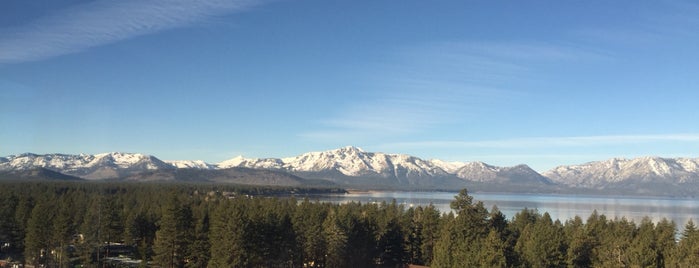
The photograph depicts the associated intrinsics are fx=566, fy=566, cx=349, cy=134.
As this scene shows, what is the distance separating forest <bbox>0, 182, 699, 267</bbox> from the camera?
4403 cm

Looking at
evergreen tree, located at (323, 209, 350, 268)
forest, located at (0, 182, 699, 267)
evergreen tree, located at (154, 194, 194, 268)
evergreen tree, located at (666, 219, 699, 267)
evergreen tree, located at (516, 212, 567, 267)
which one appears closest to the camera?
evergreen tree, located at (666, 219, 699, 267)

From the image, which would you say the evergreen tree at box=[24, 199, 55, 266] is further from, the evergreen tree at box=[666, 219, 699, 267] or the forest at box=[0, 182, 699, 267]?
the evergreen tree at box=[666, 219, 699, 267]

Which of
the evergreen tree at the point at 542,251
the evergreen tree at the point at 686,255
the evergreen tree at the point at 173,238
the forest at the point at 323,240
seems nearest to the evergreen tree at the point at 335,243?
the forest at the point at 323,240

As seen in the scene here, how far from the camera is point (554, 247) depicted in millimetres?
46219

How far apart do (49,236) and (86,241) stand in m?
3.91

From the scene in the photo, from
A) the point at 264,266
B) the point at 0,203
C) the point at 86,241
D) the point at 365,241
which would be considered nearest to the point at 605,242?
the point at 365,241

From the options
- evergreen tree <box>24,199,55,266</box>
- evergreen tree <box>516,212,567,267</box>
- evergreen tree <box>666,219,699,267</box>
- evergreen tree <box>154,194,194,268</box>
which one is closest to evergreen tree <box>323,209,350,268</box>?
evergreen tree <box>154,194,194,268</box>

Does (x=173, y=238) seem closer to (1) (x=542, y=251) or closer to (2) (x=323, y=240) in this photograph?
(2) (x=323, y=240)

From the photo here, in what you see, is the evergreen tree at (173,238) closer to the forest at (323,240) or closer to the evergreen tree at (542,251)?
the forest at (323,240)

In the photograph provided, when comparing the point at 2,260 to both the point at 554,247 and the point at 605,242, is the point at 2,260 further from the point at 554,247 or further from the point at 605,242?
the point at 605,242

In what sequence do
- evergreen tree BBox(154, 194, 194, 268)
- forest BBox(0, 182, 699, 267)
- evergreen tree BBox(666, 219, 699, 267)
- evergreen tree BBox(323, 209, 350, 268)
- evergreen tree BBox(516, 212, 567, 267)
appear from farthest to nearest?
evergreen tree BBox(323, 209, 350, 268), evergreen tree BBox(154, 194, 194, 268), evergreen tree BBox(516, 212, 567, 267), forest BBox(0, 182, 699, 267), evergreen tree BBox(666, 219, 699, 267)

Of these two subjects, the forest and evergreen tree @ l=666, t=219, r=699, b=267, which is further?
the forest

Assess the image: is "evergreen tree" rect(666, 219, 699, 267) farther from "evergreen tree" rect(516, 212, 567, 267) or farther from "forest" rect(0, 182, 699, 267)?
"evergreen tree" rect(516, 212, 567, 267)

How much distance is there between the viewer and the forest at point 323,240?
44.0 m
